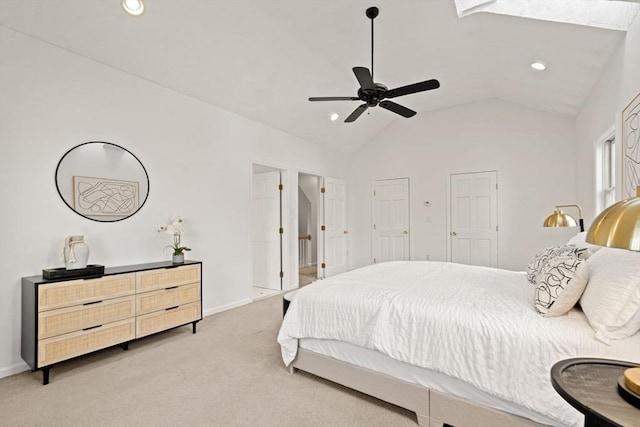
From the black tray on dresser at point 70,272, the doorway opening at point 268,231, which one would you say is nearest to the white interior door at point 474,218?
the doorway opening at point 268,231

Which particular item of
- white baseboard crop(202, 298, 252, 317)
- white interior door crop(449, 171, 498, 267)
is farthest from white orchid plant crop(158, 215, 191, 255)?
white interior door crop(449, 171, 498, 267)

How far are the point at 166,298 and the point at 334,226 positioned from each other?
3939 mm

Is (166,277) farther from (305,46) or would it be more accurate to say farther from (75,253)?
(305,46)

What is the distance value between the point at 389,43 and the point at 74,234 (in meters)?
3.83

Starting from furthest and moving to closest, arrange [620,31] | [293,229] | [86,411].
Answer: [293,229]
[620,31]
[86,411]

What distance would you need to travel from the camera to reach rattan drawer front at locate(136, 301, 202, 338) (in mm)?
3043

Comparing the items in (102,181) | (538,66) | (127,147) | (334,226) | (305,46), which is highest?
(305,46)

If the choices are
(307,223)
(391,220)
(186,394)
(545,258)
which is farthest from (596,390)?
(307,223)

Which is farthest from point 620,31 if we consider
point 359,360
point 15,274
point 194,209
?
point 15,274

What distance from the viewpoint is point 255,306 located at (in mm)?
4531

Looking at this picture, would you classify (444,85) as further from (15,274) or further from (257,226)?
(15,274)

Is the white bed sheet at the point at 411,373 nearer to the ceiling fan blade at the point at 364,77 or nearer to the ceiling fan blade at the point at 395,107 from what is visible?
the ceiling fan blade at the point at 364,77

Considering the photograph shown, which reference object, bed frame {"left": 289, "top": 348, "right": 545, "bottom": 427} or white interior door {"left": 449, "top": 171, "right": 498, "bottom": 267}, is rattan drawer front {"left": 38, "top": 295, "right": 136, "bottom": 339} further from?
white interior door {"left": 449, "top": 171, "right": 498, "bottom": 267}

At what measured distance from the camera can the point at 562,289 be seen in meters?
1.70
